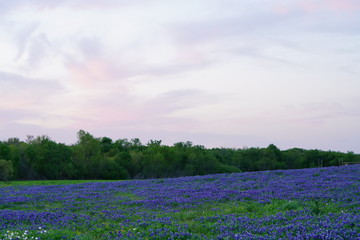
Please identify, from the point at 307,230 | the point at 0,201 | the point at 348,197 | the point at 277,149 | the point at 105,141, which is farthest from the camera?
the point at 105,141

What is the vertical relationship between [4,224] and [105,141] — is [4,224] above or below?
below

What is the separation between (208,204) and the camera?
16984mm

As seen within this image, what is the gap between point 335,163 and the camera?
82750mm

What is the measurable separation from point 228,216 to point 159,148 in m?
74.2

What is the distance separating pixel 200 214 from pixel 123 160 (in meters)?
69.0

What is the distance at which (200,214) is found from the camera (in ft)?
48.1

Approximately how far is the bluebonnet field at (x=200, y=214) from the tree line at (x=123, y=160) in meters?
41.2

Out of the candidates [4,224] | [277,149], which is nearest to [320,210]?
[4,224]

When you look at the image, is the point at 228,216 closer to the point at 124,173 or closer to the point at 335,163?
the point at 124,173

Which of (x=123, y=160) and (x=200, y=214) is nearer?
(x=200, y=214)

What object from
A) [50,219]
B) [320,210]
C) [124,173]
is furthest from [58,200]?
[124,173]

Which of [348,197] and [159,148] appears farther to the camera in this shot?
[159,148]

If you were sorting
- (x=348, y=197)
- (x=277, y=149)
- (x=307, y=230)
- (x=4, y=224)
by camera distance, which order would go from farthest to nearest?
(x=277, y=149) < (x=348, y=197) < (x=4, y=224) < (x=307, y=230)

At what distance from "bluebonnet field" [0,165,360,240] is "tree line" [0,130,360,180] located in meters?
41.2
